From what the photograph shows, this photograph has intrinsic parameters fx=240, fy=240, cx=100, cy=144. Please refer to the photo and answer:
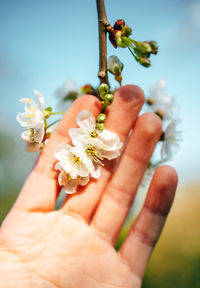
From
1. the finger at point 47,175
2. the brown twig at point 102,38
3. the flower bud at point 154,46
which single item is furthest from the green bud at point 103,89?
the flower bud at point 154,46

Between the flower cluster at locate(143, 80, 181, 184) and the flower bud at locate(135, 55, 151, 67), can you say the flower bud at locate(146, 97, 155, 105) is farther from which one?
the flower bud at locate(135, 55, 151, 67)

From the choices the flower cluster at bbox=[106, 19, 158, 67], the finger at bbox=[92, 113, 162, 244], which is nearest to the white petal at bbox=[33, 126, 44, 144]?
the finger at bbox=[92, 113, 162, 244]

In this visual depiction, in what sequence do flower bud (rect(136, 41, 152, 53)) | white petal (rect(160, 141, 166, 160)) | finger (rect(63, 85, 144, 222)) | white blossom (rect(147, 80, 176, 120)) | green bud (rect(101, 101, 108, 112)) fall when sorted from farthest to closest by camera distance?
white blossom (rect(147, 80, 176, 120)) → white petal (rect(160, 141, 166, 160)) → finger (rect(63, 85, 144, 222)) → green bud (rect(101, 101, 108, 112)) → flower bud (rect(136, 41, 152, 53))

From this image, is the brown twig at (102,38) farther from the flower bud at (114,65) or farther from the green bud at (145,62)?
the green bud at (145,62)

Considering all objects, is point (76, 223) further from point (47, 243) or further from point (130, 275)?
point (130, 275)

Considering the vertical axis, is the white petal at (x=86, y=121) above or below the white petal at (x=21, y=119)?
above
